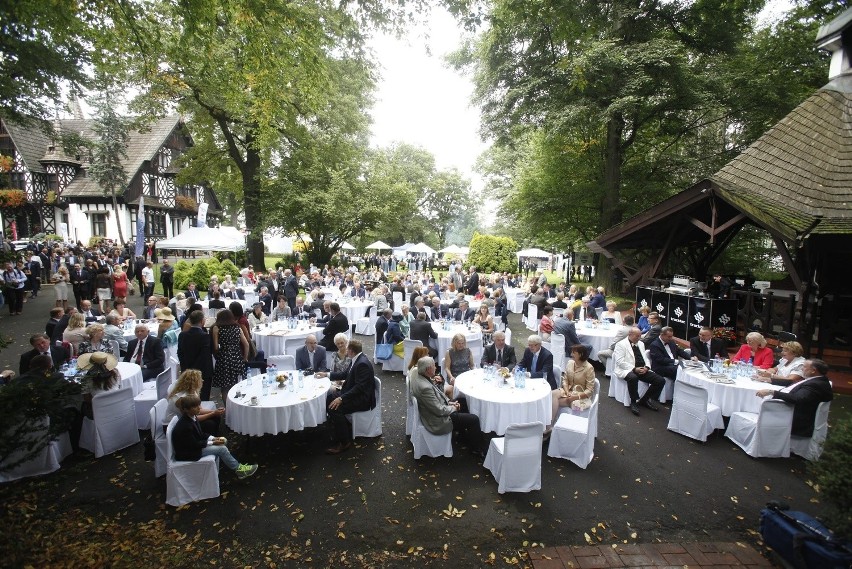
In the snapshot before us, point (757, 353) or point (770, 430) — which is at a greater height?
point (757, 353)

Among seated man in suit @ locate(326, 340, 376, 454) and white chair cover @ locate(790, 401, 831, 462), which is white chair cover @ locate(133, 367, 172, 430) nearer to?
seated man in suit @ locate(326, 340, 376, 454)

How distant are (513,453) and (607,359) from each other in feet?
16.6

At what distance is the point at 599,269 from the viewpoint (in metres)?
22.0

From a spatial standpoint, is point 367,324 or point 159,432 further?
point 367,324

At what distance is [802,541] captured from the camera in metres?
3.68

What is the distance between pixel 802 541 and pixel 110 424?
26.3ft

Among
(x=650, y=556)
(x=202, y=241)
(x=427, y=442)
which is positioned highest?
(x=202, y=241)

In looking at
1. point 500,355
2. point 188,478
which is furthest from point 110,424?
point 500,355

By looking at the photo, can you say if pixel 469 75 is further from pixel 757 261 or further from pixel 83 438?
pixel 83 438

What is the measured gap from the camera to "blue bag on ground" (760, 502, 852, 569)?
3.49 m

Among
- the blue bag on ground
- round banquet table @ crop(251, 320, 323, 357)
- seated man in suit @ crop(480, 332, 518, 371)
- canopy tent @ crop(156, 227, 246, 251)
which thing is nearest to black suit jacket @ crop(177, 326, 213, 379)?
round banquet table @ crop(251, 320, 323, 357)

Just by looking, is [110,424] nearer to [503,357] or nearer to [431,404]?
[431,404]

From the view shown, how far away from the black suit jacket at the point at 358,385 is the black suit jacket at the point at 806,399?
5.77 m

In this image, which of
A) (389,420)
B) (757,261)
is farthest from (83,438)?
(757,261)
